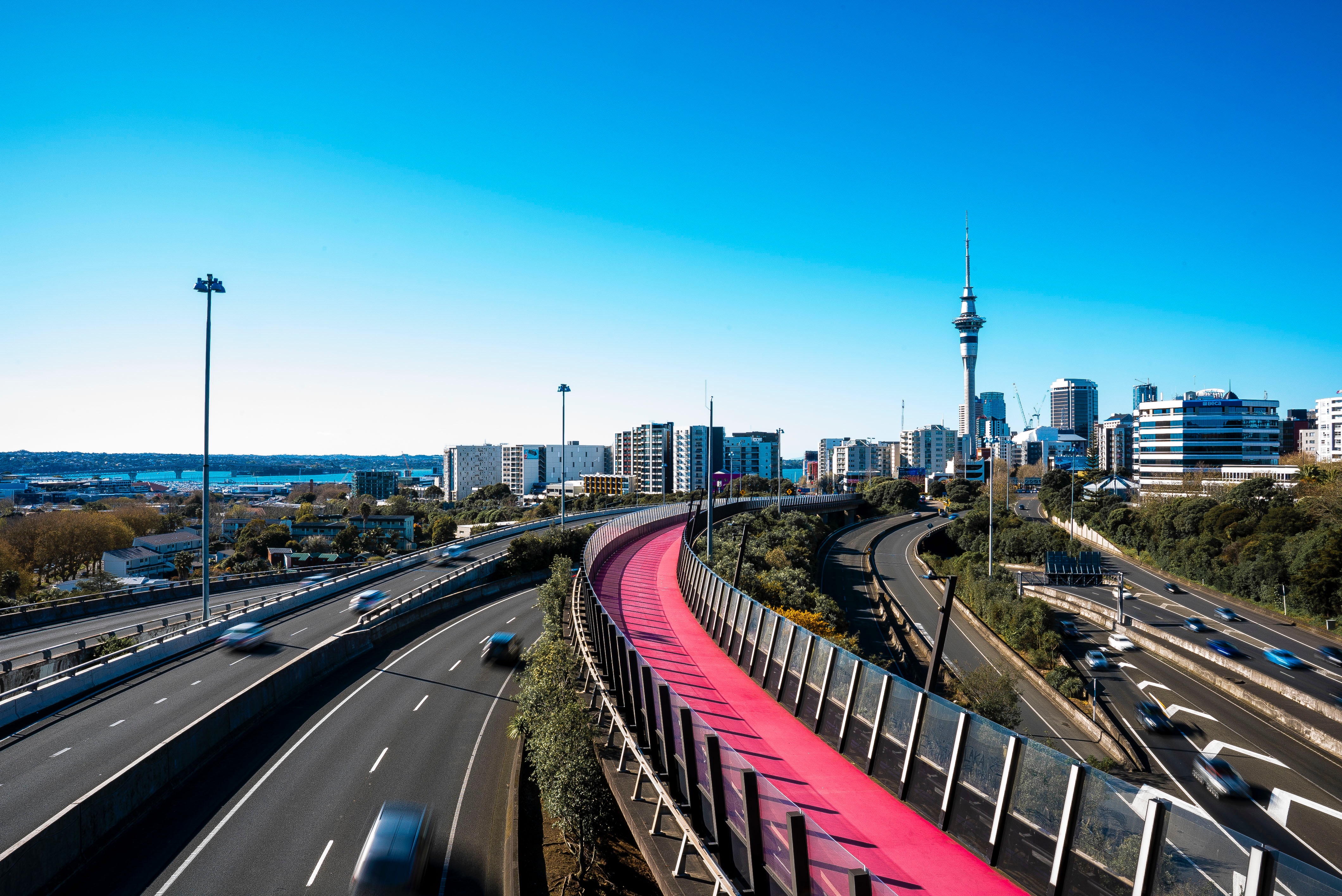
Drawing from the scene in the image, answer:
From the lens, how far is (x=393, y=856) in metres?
12.2

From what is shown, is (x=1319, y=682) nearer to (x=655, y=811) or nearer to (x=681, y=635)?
(x=681, y=635)

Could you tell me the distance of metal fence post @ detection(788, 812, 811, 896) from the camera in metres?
5.93

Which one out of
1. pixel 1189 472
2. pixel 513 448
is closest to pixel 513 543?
pixel 1189 472

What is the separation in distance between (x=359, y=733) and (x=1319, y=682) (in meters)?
42.6

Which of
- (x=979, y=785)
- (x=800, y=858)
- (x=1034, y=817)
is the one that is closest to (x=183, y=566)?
(x=800, y=858)

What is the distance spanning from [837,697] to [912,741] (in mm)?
2311

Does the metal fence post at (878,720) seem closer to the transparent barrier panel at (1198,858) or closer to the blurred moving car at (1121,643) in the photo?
the transparent barrier panel at (1198,858)

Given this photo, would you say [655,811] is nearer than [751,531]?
Yes

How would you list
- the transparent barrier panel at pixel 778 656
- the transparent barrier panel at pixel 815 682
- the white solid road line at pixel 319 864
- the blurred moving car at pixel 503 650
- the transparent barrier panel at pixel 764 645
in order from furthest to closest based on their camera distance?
the blurred moving car at pixel 503 650 < the transparent barrier panel at pixel 764 645 < the transparent barrier panel at pixel 778 656 < the white solid road line at pixel 319 864 < the transparent barrier panel at pixel 815 682

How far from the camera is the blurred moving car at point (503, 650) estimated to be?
2700 centimetres

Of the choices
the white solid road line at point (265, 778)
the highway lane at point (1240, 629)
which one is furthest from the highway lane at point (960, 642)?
the white solid road line at point (265, 778)

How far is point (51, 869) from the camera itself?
472 inches

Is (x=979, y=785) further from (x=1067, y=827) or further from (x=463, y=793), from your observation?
(x=463, y=793)

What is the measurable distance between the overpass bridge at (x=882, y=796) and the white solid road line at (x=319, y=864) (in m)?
5.99
